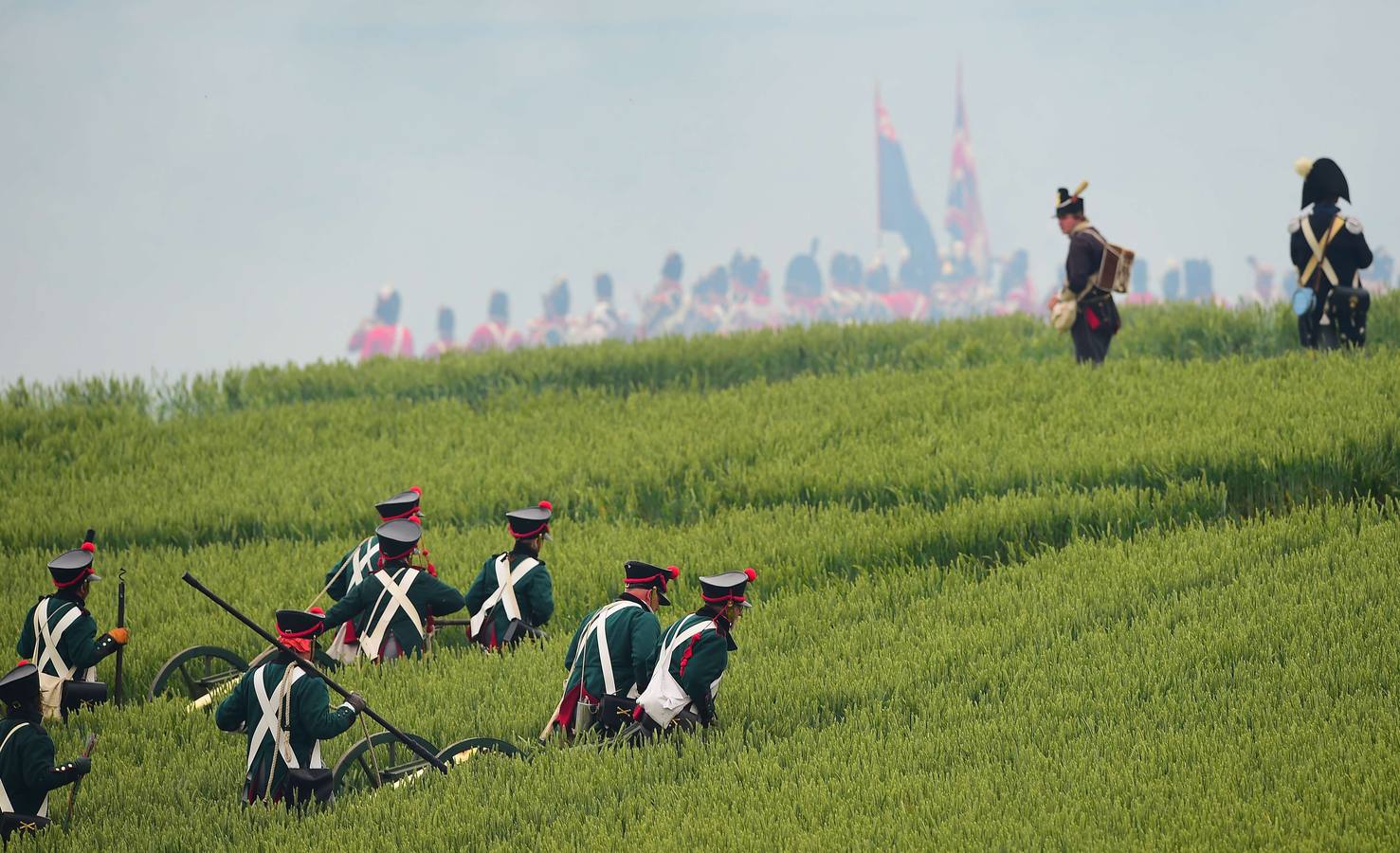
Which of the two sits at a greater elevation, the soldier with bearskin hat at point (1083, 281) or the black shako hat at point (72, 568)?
the soldier with bearskin hat at point (1083, 281)

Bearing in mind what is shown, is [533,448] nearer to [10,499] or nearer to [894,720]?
[10,499]

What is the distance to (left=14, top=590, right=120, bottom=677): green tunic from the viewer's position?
8.38 m

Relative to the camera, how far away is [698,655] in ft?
23.9

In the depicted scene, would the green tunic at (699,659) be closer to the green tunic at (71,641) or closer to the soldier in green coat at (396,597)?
the soldier in green coat at (396,597)

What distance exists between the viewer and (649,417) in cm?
1667

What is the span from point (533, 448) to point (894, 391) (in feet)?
13.5

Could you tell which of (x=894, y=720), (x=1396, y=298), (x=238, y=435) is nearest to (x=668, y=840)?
(x=894, y=720)

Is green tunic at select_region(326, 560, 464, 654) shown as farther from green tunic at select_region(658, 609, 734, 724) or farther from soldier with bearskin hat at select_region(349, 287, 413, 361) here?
soldier with bearskin hat at select_region(349, 287, 413, 361)

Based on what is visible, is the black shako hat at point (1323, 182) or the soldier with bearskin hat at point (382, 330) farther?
the soldier with bearskin hat at point (382, 330)

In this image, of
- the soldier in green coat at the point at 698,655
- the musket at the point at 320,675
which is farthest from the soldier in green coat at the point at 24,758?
the soldier in green coat at the point at 698,655

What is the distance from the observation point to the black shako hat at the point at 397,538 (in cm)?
884

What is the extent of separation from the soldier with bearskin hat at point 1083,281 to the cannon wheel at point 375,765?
9.74 m

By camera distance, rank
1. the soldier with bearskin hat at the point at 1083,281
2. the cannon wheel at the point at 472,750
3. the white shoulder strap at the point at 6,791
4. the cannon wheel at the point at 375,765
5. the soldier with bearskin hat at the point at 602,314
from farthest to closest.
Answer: the soldier with bearskin hat at the point at 602,314
the soldier with bearskin hat at the point at 1083,281
the cannon wheel at the point at 472,750
the cannon wheel at the point at 375,765
the white shoulder strap at the point at 6,791

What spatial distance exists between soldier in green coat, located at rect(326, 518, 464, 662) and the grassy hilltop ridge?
302 mm
